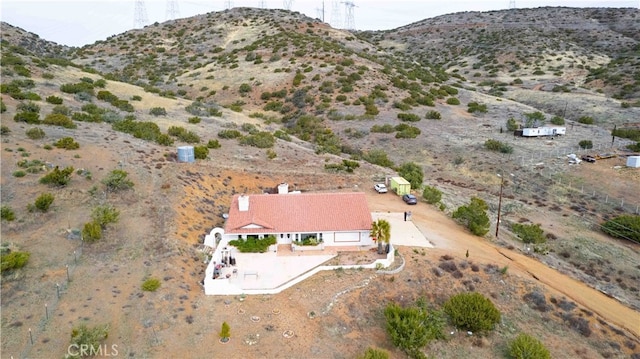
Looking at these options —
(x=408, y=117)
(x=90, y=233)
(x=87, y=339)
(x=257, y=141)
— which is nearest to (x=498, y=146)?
(x=408, y=117)

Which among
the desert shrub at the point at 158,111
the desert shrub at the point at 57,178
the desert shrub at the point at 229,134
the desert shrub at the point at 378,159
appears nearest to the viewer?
Result: the desert shrub at the point at 57,178

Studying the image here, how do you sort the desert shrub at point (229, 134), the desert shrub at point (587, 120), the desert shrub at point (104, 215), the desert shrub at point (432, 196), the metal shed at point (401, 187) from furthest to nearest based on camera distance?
the desert shrub at point (587, 120) → the desert shrub at point (229, 134) → the metal shed at point (401, 187) → the desert shrub at point (432, 196) → the desert shrub at point (104, 215)

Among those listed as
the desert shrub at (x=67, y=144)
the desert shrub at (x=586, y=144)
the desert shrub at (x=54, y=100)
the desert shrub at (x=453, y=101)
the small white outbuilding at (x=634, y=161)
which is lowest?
the small white outbuilding at (x=634, y=161)

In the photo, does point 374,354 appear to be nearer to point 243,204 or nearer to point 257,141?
point 243,204

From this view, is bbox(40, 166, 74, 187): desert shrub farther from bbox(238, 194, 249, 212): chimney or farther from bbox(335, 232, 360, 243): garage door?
bbox(335, 232, 360, 243): garage door

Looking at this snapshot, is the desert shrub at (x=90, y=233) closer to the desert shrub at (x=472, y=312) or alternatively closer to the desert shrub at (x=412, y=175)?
the desert shrub at (x=472, y=312)

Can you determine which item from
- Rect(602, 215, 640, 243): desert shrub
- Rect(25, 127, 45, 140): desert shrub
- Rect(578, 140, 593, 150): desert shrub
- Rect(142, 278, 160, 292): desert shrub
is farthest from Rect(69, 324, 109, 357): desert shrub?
Rect(578, 140, 593, 150): desert shrub

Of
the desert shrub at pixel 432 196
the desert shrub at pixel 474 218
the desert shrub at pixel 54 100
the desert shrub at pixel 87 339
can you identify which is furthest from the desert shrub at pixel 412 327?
the desert shrub at pixel 54 100

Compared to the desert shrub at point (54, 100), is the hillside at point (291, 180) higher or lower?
lower
